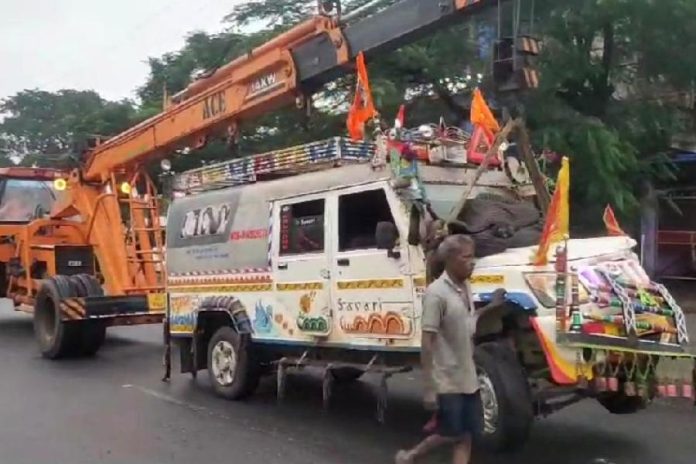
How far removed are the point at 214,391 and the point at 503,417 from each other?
4.21 metres

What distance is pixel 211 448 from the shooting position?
7.34 m

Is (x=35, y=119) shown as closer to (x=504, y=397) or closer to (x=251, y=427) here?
(x=251, y=427)

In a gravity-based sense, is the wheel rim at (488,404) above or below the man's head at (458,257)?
below

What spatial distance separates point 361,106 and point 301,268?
1687 millimetres

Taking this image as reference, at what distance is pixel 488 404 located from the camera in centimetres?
650

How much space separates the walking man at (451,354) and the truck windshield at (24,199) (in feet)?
38.3

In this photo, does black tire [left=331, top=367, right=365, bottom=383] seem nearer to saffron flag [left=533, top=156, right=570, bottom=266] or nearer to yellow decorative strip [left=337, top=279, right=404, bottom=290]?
yellow decorative strip [left=337, top=279, right=404, bottom=290]

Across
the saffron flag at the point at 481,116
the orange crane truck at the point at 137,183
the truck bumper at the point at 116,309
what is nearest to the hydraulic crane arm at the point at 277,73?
the orange crane truck at the point at 137,183

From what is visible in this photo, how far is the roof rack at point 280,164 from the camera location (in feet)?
26.8

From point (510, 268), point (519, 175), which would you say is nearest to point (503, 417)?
point (510, 268)

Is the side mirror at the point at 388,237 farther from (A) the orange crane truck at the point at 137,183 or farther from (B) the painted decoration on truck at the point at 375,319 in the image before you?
(A) the orange crane truck at the point at 137,183

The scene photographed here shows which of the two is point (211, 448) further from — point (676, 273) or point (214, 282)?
point (676, 273)

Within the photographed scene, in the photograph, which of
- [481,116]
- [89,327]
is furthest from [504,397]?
[89,327]

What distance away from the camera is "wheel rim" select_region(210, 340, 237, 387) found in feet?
30.7
